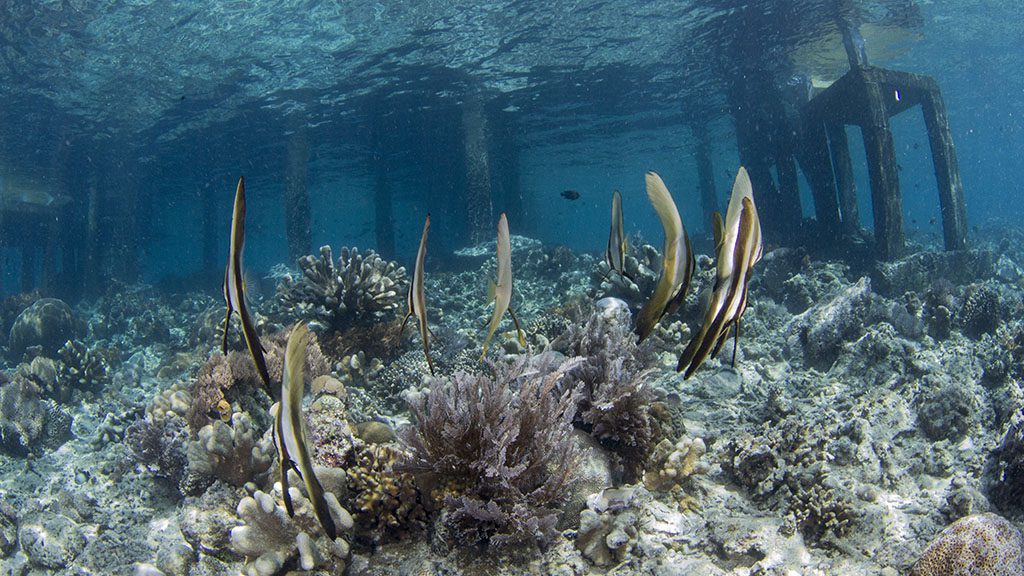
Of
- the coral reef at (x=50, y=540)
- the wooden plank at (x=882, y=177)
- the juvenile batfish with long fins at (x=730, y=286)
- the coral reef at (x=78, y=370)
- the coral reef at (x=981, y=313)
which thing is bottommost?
the coral reef at (x=50, y=540)

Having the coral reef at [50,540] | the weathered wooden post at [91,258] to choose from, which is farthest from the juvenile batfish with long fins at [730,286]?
the weathered wooden post at [91,258]

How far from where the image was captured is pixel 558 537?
334cm

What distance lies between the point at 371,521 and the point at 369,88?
74.3 feet

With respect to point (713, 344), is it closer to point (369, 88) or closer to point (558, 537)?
point (558, 537)

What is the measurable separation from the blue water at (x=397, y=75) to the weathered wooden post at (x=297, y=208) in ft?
7.75

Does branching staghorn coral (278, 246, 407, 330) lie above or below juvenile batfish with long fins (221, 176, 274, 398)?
below

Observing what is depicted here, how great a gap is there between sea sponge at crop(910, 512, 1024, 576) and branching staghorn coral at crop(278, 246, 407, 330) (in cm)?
637

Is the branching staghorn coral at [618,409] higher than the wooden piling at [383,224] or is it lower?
lower

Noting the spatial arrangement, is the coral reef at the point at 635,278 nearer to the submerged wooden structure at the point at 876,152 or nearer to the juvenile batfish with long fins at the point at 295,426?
the juvenile batfish with long fins at the point at 295,426

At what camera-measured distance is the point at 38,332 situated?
47.9ft

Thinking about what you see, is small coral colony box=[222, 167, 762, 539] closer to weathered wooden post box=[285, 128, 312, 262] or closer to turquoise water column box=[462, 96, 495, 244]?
turquoise water column box=[462, 96, 495, 244]

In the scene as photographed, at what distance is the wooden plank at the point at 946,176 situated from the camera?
1384 centimetres

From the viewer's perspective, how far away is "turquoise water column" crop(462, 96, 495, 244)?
71.8 ft

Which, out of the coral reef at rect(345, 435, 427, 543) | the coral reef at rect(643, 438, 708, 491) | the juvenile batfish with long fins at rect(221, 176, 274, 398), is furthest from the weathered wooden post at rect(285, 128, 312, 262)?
the juvenile batfish with long fins at rect(221, 176, 274, 398)
